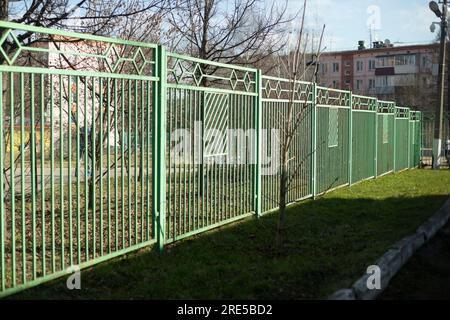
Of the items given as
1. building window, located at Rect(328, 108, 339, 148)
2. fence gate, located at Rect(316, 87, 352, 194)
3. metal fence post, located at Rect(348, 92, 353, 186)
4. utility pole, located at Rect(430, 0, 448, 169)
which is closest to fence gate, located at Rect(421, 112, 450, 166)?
utility pole, located at Rect(430, 0, 448, 169)

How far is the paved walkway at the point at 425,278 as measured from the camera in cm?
505

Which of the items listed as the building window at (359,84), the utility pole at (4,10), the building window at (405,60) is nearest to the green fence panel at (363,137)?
the utility pole at (4,10)

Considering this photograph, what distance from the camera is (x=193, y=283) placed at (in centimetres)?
499

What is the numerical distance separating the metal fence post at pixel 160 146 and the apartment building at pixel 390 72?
39.6 meters

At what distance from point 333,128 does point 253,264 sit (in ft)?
22.2

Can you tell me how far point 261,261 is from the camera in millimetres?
5840

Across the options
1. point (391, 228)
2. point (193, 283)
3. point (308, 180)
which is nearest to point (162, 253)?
point (193, 283)

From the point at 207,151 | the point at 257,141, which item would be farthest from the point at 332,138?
the point at 207,151

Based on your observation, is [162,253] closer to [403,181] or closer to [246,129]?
[246,129]

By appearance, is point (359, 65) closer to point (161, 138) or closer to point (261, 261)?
point (161, 138)

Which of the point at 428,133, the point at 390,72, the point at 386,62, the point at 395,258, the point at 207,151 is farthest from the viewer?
the point at 386,62

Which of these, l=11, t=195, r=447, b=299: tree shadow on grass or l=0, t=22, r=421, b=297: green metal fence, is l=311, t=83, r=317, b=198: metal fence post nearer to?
l=0, t=22, r=421, b=297: green metal fence

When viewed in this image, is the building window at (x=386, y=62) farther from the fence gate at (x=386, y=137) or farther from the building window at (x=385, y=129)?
the building window at (x=385, y=129)

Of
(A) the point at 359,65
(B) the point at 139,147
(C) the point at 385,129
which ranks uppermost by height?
(A) the point at 359,65
